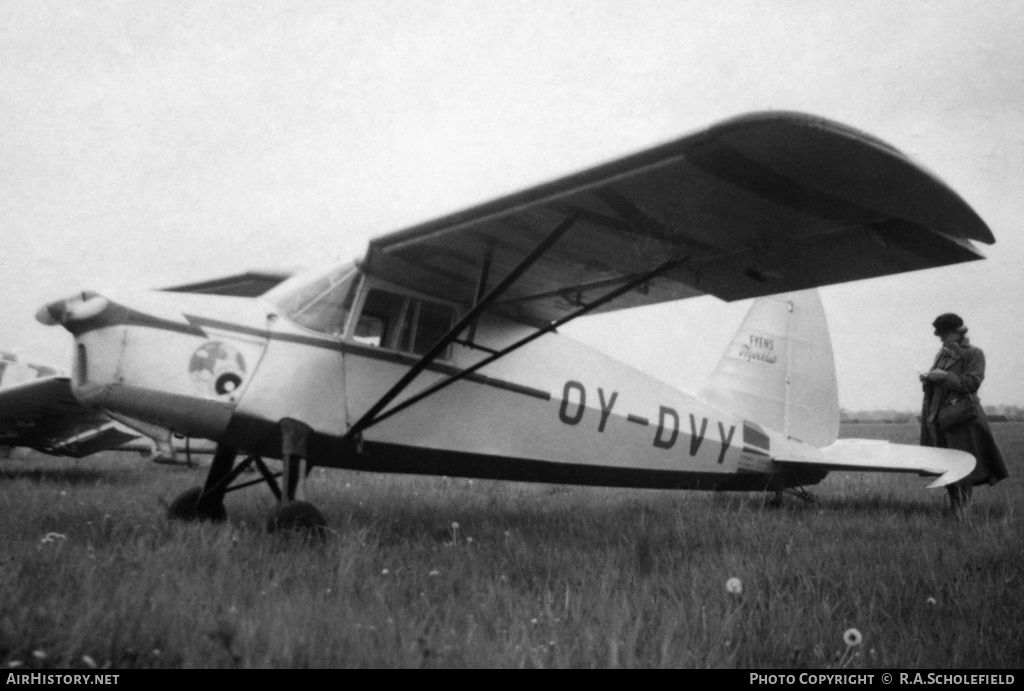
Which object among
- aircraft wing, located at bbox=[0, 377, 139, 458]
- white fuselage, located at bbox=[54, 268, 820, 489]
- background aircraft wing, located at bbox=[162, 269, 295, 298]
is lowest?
aircraft wing, located at bbox=[0, 377, 139, 458]

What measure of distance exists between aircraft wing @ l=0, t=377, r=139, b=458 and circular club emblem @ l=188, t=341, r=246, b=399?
15.4 ft

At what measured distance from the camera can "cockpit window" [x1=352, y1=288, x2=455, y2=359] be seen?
4785 millimetres

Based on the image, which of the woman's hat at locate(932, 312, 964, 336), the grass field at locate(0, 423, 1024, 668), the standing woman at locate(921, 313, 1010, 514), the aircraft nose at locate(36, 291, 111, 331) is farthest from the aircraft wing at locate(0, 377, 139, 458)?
the woman's hat at locate(932, 312, 964, 336)

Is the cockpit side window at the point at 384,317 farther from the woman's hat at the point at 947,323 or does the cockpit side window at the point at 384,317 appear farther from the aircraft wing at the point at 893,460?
A: the woman's hat at the point at 947,323

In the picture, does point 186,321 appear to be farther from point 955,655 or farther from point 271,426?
point 955,655

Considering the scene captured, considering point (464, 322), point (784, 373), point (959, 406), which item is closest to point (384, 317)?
point (464, 322)

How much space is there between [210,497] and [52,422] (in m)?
5.80

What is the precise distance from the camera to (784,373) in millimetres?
6918

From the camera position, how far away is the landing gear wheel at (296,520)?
375 cm

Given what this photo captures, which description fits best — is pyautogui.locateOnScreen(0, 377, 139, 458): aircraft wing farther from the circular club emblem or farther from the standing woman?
the standing woman

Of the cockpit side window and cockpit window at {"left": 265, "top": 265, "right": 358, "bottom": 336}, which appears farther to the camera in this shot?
the cockpit side window

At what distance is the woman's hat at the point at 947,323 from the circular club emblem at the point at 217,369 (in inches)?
242

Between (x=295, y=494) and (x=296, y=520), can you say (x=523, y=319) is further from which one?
(x=296, y=520)

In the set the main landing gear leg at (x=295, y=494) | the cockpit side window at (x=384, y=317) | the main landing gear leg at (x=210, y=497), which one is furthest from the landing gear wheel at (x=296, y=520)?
the cockpit side window at (x=384, y=317)
